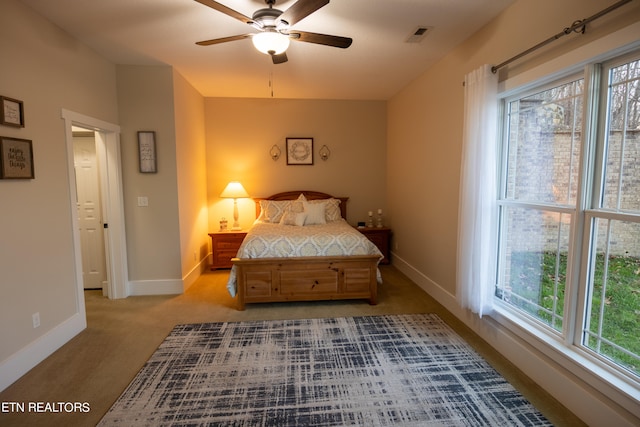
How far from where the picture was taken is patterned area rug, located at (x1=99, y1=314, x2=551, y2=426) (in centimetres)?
187

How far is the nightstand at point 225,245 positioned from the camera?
188 inches

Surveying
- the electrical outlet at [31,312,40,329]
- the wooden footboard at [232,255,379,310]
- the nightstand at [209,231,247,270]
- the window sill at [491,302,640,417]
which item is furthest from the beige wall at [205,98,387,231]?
the window sill at [491,302,640,417]

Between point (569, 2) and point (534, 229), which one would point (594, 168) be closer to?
point (534, 229)

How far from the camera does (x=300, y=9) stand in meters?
1.99

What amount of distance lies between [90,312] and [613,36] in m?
4.85

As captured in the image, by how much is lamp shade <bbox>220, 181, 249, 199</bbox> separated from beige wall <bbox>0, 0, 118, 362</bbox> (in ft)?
7.04

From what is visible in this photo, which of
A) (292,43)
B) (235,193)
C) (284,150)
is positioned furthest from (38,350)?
(284,150)

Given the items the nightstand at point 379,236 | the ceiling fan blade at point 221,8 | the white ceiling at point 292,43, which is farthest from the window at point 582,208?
the nightstand at point 379,236

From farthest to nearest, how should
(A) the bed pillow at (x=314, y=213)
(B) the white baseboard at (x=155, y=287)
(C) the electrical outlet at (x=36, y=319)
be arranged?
(A) the bed pillow at (x=314, y=213)
(B) the white baseboard at (x=155, y=287)
(C) the electrical outlet at (x=36, y=319)

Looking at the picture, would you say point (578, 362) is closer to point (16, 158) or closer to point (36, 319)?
point (36, 319)

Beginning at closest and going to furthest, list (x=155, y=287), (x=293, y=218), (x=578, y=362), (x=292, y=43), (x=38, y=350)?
(x=578, y=362) < (x=38, y=350) < (x=292, y=43) < (x=155, y=287) < (x=293, y=218)

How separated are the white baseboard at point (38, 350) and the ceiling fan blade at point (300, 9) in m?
3.06

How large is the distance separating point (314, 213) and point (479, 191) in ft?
8.30

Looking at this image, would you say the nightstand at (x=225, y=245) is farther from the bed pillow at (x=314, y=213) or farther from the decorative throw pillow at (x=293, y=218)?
the bed pillow at (x=314, y=213)
